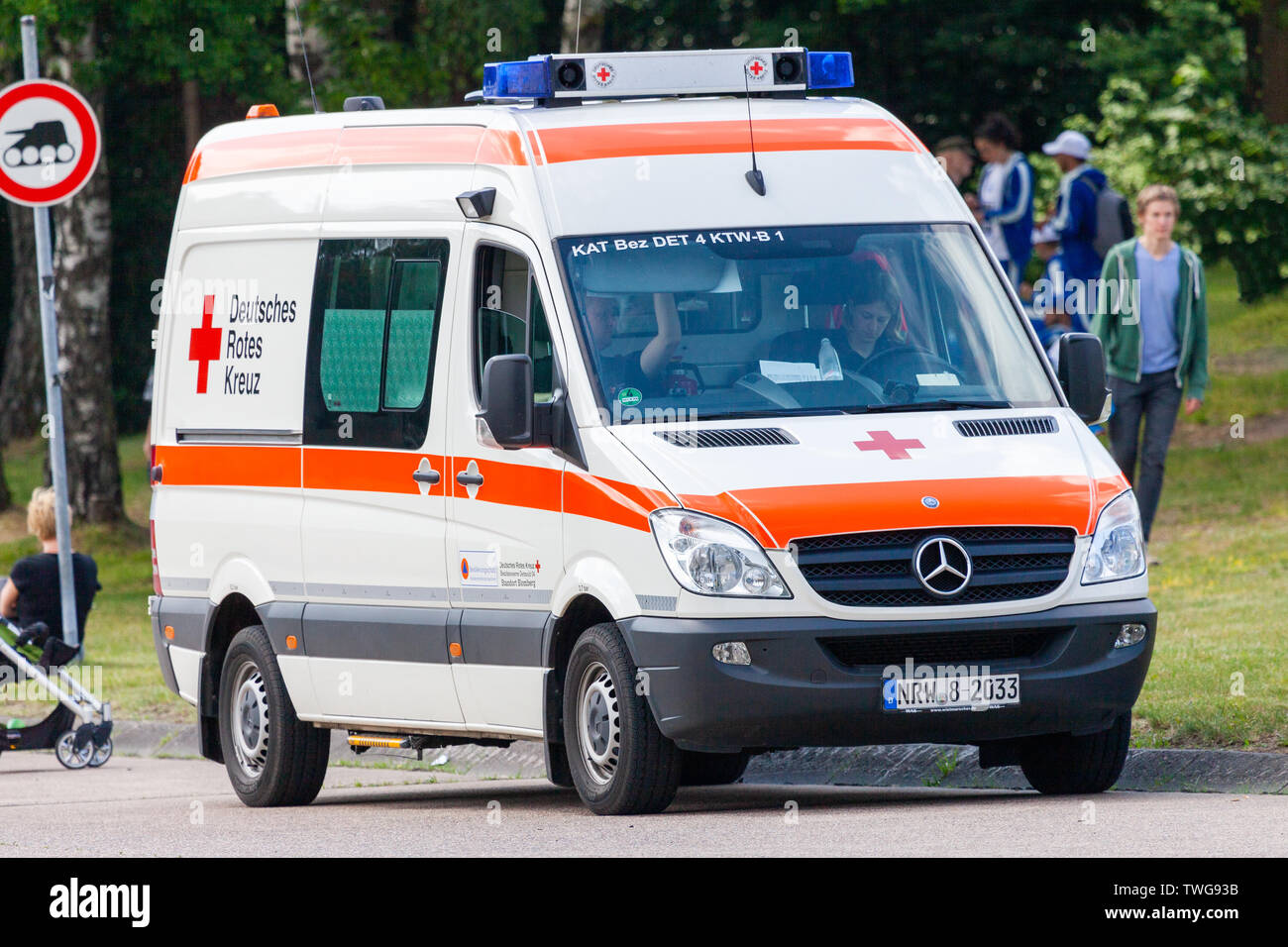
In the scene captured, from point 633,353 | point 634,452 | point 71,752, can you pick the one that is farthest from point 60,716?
point 634,452

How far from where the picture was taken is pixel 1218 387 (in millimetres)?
26312

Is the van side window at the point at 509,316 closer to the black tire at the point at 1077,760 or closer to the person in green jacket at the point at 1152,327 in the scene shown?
the black tire at the point at 1077,760

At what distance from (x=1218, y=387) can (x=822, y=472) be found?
59.7ft

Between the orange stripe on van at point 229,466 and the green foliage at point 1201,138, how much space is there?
65.0ft

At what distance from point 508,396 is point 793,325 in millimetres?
1112

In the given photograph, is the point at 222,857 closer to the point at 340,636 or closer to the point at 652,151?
the point at 340,636

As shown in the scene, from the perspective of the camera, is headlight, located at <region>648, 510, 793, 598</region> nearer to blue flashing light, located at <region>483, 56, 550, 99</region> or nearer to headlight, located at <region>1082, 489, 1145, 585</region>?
headlight, located at <region>1082, 489, 1145, 585</region>

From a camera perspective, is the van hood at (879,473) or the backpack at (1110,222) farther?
the backpack at (1110,222)

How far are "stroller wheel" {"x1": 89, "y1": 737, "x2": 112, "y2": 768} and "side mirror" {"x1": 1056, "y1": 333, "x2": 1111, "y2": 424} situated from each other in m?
5.78

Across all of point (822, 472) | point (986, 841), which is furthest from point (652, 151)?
point (986, 841)

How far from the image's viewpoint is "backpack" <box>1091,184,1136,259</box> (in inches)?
681

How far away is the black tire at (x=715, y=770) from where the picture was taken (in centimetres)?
1074

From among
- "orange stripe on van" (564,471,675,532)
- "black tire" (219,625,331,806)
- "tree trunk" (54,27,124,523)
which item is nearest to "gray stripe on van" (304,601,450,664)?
"black tire" (219,625,331,806)

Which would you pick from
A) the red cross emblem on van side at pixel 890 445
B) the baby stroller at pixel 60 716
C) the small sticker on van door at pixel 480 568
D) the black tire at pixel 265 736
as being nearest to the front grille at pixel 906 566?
the red cross emblem on van side at pixel 890 445
